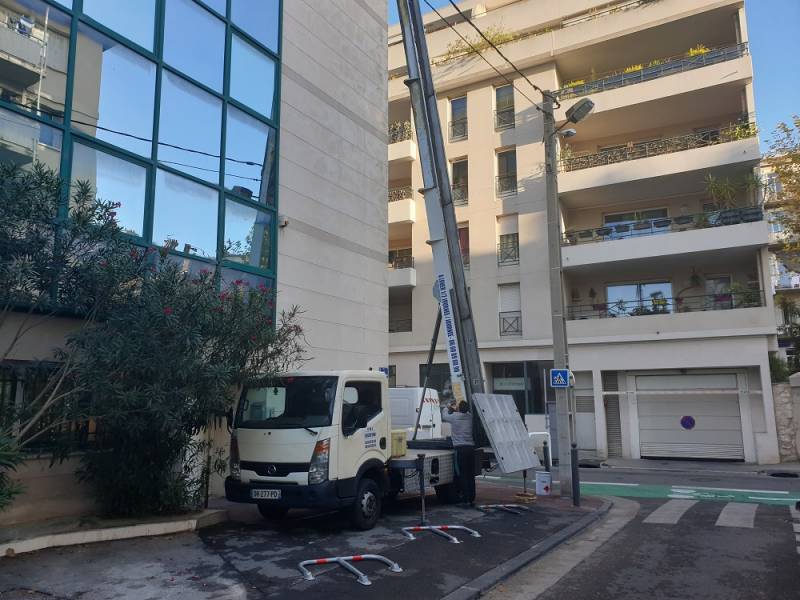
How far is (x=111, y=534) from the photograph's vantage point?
822 centimetres

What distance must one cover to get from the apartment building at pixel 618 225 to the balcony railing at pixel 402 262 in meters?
0.09

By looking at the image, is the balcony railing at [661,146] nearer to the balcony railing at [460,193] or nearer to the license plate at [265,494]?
the balcony railing at [460,193]

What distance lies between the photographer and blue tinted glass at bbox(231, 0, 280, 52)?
44.1ft

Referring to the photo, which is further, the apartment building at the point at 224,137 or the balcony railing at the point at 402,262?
the balcony railing at the point at 402,262

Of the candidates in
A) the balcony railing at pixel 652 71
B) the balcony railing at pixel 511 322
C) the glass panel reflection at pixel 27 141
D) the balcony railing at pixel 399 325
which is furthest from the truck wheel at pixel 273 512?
the balcony railing at pixel 652 71

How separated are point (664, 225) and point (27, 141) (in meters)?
21.0

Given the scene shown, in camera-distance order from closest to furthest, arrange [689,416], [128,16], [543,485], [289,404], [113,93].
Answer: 1. [289,404]
2. [113,93]
3. [128,16]
4. [543,485]
5. [689,416]

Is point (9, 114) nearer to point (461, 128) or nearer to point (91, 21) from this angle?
point (91, 21)

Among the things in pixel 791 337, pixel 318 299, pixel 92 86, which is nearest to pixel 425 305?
pixel 318 299

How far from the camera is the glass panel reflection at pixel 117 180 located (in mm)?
9860

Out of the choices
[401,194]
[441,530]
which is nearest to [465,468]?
[441,530]

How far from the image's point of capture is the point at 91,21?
33.7 feet

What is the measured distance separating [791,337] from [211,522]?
2660 cm

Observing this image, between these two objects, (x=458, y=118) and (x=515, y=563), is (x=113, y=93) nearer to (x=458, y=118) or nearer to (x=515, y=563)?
(x=515, y=563)
